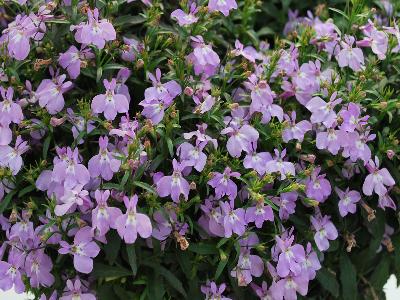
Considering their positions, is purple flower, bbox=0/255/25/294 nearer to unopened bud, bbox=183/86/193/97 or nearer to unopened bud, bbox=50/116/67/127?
unopened bud, bbox=50/116/67/127

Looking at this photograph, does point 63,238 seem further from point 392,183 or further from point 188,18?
point 392,183

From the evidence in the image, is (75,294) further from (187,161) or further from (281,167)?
(281,167)

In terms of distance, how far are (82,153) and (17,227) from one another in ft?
0.71

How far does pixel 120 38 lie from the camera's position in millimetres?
1731

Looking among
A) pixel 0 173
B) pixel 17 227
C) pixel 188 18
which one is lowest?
pixel 17 227

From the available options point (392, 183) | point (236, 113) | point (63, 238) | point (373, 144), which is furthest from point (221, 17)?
A: point (63, 238)

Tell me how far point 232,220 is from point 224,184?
78 mm

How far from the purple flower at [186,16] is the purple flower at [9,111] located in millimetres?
409

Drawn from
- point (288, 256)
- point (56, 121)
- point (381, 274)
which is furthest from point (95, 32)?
point (381, 274)

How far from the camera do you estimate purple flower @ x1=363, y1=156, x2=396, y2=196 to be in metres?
1.57

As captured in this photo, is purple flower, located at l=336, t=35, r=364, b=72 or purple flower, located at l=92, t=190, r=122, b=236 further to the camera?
purple flower, located at l=336, t=35, r=364, b=72

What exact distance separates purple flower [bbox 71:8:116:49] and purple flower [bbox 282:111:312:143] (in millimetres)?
443

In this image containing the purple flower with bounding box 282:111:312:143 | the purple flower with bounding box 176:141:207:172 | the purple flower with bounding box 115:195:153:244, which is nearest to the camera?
the purple flower with bounding box 115:195:153:244

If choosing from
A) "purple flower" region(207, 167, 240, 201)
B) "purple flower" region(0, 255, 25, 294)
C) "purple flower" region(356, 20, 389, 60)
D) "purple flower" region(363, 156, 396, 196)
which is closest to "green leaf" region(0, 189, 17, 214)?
"purple flower" region(0, 255, 25, 294)
